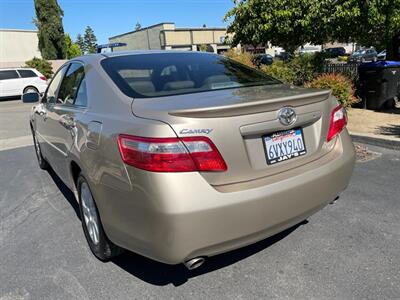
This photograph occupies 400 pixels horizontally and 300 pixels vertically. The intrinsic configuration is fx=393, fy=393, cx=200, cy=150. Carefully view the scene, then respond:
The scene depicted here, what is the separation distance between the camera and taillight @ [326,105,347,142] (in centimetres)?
290

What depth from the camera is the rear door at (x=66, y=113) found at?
3262 mm

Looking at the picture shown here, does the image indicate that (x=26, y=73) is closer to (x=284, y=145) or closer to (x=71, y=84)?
(x=71, y=84)

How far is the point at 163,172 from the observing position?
2166 millimetres

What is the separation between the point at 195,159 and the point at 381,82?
722 centimetres

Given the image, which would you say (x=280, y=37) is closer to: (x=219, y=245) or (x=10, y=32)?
(x=219, y=245)

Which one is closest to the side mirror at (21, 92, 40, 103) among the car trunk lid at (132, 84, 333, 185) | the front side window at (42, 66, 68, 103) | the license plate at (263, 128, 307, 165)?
the front side window at (42, 66, 68, 103)

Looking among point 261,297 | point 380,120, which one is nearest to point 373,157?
point 380,120

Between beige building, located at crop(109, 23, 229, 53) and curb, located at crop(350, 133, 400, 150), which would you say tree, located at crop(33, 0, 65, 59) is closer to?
beige building, located at crop(109, 23, 229, 53)

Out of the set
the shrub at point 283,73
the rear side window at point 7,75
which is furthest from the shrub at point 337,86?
the rear side window at point 7,75

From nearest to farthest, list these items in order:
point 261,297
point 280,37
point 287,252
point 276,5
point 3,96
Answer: point 261,297, point 287,252, point 276,5, point 280,37, point 3,96

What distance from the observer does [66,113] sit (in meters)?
3.46

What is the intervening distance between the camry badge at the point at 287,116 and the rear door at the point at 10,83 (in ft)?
64.6

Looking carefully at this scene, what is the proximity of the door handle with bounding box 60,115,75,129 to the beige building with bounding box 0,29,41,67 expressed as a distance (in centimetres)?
3422

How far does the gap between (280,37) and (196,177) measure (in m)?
9.93
